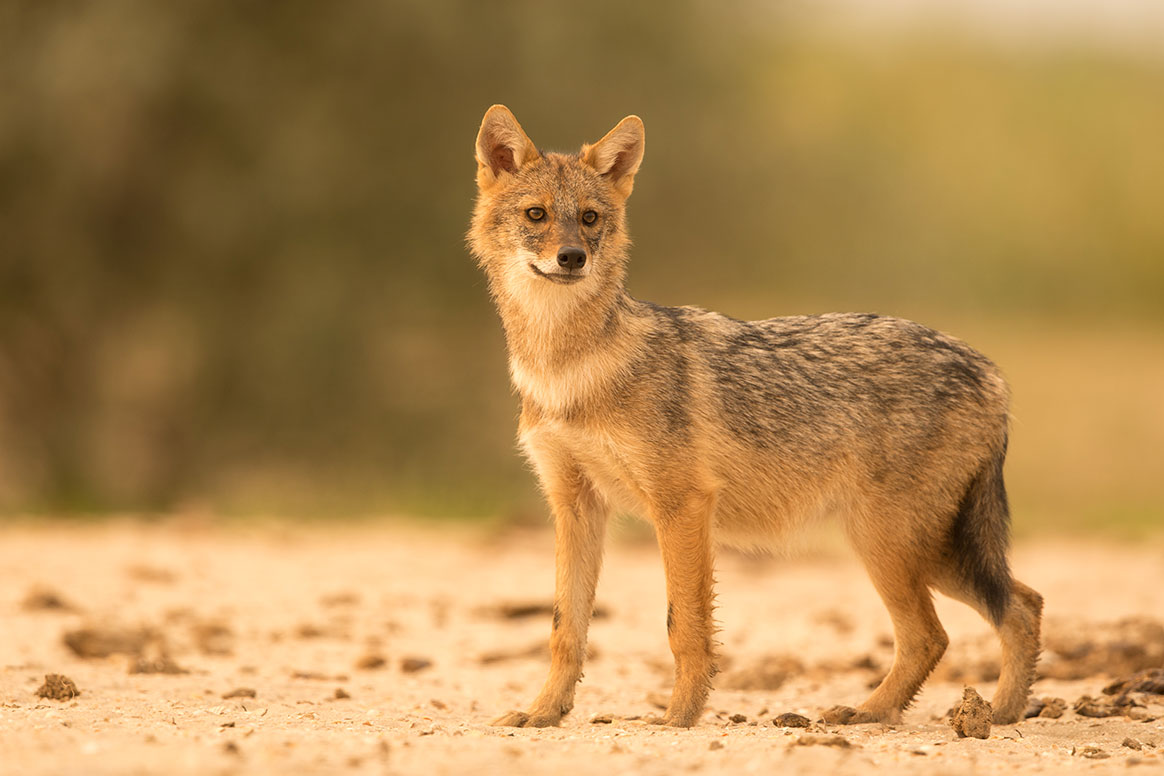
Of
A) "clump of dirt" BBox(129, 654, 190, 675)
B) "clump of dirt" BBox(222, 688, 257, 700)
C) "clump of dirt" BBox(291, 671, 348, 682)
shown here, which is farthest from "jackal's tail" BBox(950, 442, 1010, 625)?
"clump of dirt" BBox(129, 654, 190, 675)

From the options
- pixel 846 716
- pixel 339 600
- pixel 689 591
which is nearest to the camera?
pixel 689 591

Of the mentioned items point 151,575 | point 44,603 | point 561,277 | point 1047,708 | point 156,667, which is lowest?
point 156,667

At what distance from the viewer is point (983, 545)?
21.7ft

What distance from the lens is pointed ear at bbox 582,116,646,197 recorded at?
683cm

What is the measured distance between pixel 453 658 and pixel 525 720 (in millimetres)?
2235

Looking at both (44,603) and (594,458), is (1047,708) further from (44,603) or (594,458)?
(44,603)

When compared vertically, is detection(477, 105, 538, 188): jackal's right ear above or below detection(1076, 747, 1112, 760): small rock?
above

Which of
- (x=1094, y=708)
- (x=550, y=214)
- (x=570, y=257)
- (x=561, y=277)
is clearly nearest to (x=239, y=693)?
(x=561, y=277)

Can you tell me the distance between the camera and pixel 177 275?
52.4 ft

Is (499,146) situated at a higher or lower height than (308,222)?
lower

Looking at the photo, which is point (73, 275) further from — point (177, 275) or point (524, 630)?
point (524, 630)

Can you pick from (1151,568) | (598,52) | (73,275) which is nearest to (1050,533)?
(1151,568)

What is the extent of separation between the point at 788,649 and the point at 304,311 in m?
9.38

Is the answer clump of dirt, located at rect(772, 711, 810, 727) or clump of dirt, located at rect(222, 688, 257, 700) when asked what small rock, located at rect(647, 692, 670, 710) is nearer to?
clump of dirt, located at rect(772, 711, 810, 727)
